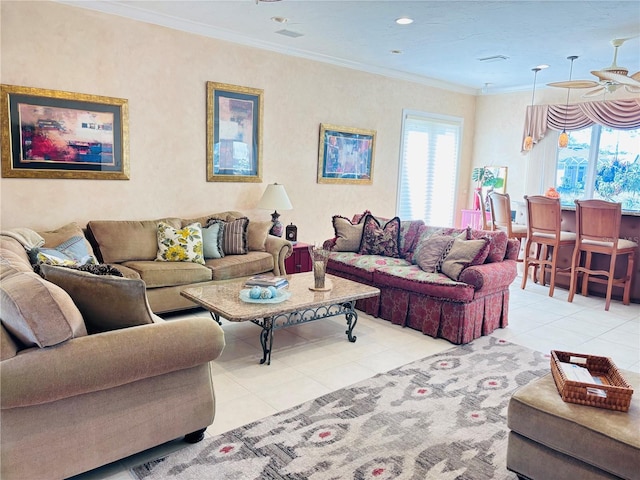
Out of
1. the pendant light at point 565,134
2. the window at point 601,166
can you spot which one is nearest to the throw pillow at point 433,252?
the pendant light at point 565,134

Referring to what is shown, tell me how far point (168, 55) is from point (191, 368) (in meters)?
3.49

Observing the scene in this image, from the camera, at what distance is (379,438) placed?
8.02 feet

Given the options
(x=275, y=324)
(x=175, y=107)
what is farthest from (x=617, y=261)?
(x=175, y=107)

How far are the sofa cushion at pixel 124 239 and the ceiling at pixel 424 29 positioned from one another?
6.35 ft

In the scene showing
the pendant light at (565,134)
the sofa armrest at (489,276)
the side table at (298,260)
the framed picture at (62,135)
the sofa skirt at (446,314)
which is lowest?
the sofa skirt at (446,314)

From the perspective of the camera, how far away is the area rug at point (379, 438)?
216 centimetres

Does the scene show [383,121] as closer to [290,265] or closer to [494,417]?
[290,265]

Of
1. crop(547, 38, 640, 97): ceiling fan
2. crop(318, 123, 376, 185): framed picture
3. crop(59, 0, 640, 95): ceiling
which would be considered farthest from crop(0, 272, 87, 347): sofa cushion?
crop(547, 38, 640, 97): ceiling fan

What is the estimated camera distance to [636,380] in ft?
7.43

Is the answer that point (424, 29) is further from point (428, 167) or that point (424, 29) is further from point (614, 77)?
point (428, 167)

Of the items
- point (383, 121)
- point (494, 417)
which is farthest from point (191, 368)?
point (383, 121)

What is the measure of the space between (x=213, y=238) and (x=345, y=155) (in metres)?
2.39

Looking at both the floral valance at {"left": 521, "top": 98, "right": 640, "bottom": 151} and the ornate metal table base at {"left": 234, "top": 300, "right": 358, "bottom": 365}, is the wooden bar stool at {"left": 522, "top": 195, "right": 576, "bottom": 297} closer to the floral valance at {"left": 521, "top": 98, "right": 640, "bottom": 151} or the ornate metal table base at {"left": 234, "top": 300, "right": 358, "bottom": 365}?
the floral valance at {"left": 521, "top": 98, "right": 640, "bottom": 151}

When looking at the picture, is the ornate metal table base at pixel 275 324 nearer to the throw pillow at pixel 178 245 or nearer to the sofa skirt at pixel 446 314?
the sofa skirt at pixel 446 314
